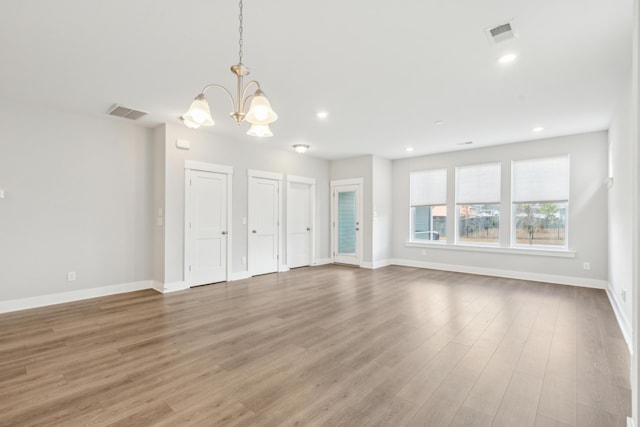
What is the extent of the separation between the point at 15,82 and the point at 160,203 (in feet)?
7.58

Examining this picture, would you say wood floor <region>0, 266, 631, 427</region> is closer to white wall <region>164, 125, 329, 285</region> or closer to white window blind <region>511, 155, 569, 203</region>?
white wall <region>164, 125, 329, 285</region>

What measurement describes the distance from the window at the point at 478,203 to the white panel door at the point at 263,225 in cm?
422

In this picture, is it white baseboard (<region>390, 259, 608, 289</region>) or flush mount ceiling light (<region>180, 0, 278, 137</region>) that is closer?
flush mount ceiling light (<region>180, 0, 278, 137</region>)

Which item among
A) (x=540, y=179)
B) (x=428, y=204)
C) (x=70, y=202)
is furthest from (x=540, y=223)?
(x=70, y=202)

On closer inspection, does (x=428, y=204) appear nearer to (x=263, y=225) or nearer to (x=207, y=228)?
(x=263, y=225)

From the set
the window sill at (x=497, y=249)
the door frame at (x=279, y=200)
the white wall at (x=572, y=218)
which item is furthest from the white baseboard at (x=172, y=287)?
the white wall at (x=572, y=218)

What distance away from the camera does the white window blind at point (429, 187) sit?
7.36 meters

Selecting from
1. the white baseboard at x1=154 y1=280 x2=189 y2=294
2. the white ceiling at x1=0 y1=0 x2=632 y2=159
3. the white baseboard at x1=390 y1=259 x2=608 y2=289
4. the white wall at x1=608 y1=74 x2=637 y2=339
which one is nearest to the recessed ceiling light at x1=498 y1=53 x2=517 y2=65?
the white ceiling at x1=0 y1=0 x2=632 y2=159

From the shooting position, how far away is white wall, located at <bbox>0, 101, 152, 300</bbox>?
4.15 m

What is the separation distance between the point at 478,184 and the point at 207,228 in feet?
19.0

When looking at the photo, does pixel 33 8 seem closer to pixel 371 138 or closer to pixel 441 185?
pixel 371 138

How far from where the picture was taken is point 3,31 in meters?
2.59

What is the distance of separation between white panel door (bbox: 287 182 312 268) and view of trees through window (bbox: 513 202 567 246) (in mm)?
4590

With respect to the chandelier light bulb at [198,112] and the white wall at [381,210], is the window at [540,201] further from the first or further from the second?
the chandelier light bulb at [198,112]
